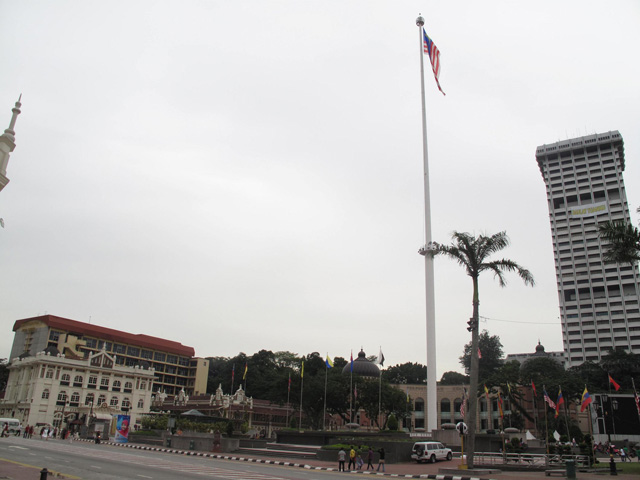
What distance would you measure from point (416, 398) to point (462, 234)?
71484 mm

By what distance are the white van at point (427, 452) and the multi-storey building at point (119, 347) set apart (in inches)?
2492

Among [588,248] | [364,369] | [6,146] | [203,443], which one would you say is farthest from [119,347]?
[588,248]

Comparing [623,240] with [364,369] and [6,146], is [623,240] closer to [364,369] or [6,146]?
[6,146]

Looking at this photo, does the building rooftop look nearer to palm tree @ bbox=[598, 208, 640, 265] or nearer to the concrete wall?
the concrete wall

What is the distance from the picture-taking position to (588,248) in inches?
5408

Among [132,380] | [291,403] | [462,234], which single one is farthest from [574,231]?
[462,234]

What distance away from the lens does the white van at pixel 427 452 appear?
3388 centimetres

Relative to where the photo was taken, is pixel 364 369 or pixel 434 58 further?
pixel 364 369

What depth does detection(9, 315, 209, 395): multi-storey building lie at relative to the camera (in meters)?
90.6

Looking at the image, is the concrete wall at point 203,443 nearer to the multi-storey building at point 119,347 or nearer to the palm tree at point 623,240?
the palm tree at point 623,240

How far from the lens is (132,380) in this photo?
88500 millimetres

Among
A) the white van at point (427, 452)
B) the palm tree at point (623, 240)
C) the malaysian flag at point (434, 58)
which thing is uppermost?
the malaysian flag at point (434, 58)

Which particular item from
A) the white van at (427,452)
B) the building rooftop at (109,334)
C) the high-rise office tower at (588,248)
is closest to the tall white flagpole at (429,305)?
the white van at (427,452)

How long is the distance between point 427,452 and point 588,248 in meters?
123
